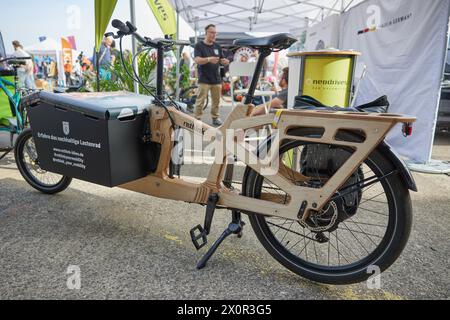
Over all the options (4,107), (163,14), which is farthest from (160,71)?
(163,14)

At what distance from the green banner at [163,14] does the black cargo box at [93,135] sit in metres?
A: 3.85

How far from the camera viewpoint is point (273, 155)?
6.22 ft

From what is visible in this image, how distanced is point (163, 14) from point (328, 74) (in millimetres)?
3756

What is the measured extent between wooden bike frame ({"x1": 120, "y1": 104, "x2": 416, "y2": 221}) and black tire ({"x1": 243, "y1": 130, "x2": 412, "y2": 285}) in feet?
0.30

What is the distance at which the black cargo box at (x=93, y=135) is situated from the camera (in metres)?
2.11

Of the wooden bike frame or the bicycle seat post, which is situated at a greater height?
the bicycle seat post

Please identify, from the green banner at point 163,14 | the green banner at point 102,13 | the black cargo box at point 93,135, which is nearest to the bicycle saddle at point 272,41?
the black cargo box at point 93,135

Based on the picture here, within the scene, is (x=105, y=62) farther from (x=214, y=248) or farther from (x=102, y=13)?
(x=214, y=248)

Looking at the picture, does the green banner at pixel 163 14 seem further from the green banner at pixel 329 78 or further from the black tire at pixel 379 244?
the black tire at pixel 379 244

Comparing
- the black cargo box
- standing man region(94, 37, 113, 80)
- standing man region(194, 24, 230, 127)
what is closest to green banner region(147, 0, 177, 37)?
standing man region(194, 24, 230, 127)

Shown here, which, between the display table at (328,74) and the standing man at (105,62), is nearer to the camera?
the display table at (328,74)

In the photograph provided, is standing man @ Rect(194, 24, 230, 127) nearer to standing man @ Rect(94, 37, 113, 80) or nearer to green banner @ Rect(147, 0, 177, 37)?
green banner @ Rect(147, 0, 177, 37)

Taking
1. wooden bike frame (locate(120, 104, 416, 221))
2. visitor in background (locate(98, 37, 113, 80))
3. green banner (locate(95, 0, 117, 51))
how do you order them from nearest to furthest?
wooden bike frame (locate(120, 104, 416, 221)) < green banner (locate(95, 0, 117, 51)) < visitor in background (locate(98, 37, 113, 80))

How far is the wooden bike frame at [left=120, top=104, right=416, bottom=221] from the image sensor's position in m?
1.64
